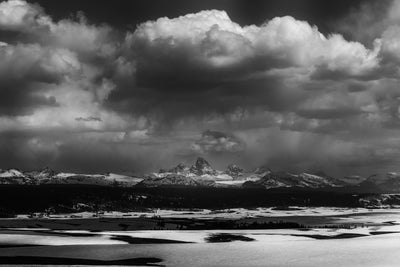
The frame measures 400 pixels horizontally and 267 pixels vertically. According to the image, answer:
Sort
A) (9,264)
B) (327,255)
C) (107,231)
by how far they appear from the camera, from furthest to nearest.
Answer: (107,231) < (327,255) < (9,264)

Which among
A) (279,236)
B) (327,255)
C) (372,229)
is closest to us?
(327,255)

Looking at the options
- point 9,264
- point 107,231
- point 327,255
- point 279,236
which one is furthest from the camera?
point 107,231

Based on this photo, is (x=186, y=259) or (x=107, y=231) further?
(x=107, y=231)

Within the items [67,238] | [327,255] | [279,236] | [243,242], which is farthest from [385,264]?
[67,238]

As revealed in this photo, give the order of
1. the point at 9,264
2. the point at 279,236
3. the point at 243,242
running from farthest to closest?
1. the point at 279,236
2. the point at 243,242
3. the point at 9,264

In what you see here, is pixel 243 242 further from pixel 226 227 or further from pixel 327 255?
pixel 226 227

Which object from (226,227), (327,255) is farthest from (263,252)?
(226,227)

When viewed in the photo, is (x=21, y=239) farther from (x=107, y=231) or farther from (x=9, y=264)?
(x=9, y=264)
